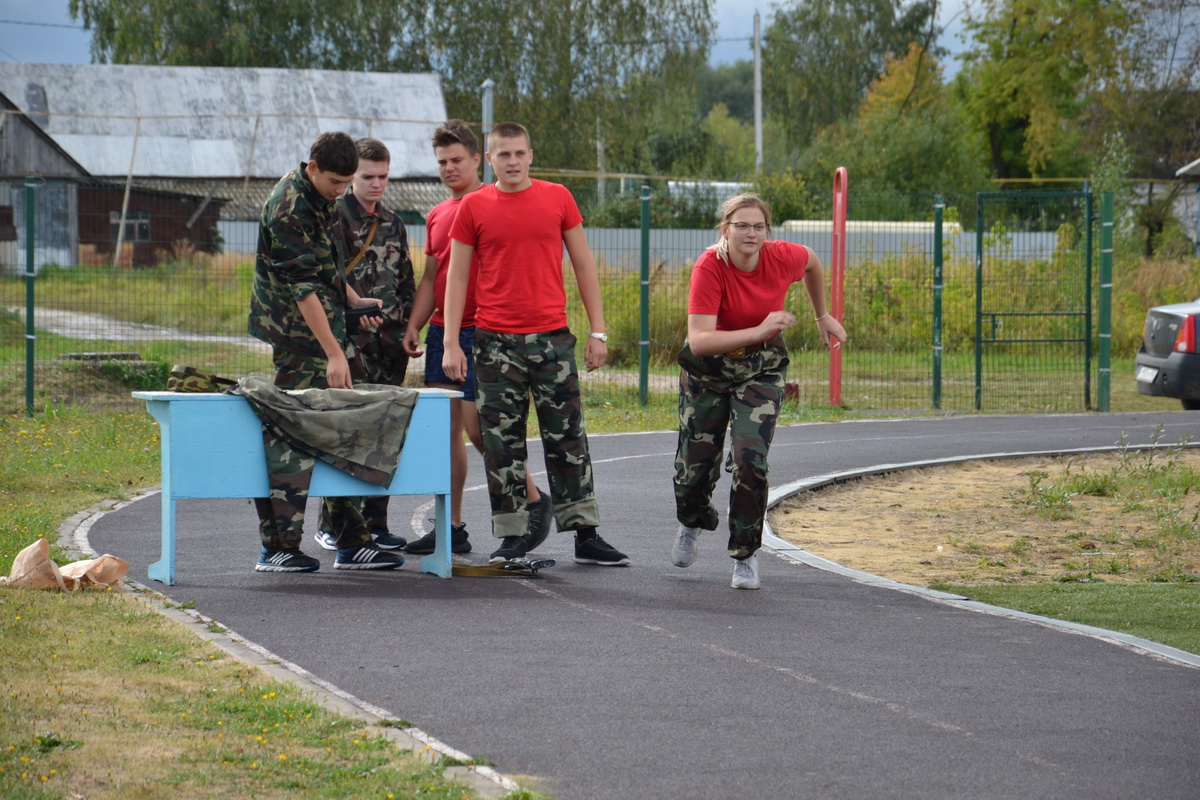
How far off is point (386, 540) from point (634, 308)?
12.1m

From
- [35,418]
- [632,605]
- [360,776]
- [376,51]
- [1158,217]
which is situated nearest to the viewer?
[360,776]

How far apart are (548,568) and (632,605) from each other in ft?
3.31

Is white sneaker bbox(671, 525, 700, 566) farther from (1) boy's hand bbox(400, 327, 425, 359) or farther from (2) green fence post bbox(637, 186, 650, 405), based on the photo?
(2) green fence post bbox(637, 186, 650, 405)

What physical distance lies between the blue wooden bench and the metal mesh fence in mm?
8914

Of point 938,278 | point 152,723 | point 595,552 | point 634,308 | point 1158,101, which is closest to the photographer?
point 152,723

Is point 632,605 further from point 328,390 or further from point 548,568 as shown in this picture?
point 328,390

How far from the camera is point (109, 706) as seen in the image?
15.3ft

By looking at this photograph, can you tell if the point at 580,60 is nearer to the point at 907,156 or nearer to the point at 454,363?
the point at 907,156

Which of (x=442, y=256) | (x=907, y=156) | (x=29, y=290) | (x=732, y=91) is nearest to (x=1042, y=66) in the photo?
(x=907, y=156)

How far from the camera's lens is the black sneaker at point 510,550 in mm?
7270

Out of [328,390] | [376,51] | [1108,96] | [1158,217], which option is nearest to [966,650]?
[328,390]

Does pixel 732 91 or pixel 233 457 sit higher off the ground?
pixel 732 91

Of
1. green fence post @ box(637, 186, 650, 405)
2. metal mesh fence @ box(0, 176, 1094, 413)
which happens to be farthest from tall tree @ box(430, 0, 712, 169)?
green fence post @ box(637, 186, 650, 405)

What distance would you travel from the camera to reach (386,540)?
25.5 ft
